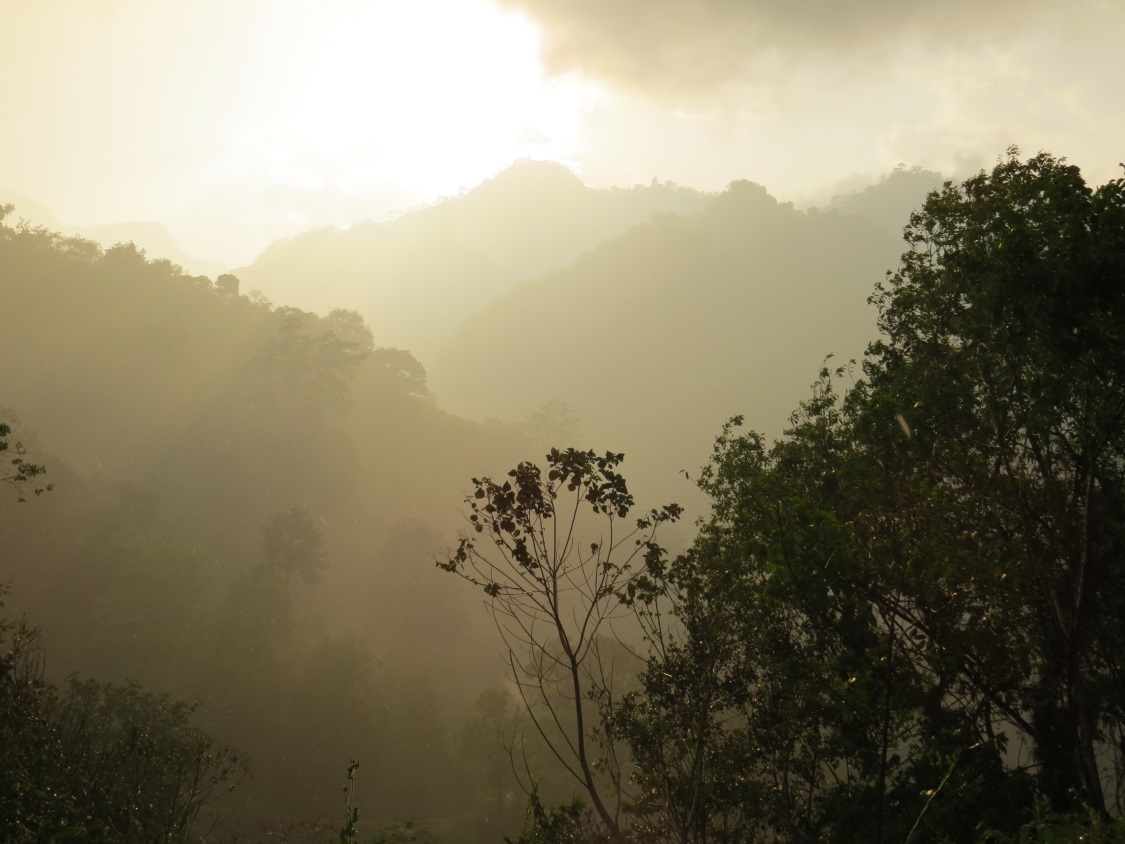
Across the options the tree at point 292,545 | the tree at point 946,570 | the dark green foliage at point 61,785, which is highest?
the tree at point 292,545

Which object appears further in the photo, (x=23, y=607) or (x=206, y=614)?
(x=206, y=614)

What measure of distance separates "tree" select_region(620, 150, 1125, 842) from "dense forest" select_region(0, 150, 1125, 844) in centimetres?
7

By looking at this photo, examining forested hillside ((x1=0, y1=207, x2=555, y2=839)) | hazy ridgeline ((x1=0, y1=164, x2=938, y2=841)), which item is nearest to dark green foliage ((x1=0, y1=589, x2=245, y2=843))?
hazy ridgeline ((x1=0, y1=164, x2=938, y2=841))

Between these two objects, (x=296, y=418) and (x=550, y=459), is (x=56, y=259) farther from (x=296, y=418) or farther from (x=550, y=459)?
(x=550, y=459)

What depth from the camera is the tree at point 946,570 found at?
6.92 meters

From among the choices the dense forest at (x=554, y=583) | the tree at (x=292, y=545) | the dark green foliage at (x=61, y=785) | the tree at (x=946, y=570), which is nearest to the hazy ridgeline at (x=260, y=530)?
the tree at (x=292, y=545)

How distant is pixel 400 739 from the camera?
39.7m

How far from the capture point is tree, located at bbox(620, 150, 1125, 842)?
692 cm

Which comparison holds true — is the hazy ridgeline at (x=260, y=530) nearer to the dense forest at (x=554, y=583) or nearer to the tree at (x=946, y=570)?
the dense forest at (x=554, y=583)

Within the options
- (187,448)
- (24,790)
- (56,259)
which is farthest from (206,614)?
(56,259)

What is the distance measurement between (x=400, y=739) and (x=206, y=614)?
15578mm

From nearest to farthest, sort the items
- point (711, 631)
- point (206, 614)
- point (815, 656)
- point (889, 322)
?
point (711, 631) → point (815, 656) → point (889, 322) → point (206, 614)

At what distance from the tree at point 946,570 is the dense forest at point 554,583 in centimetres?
7

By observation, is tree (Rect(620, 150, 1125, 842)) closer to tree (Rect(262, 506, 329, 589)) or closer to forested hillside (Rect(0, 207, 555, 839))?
forested hillside (Rect(0, 207, 555, 839))
